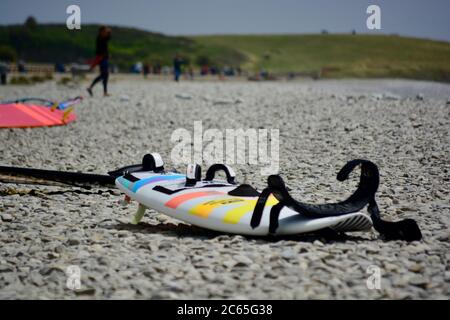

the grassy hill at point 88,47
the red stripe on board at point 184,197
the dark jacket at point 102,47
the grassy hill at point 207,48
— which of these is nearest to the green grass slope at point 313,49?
the grassy hill at point 207,48

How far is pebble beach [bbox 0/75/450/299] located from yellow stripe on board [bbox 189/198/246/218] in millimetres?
213

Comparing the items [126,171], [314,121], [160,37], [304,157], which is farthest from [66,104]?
[160,37]

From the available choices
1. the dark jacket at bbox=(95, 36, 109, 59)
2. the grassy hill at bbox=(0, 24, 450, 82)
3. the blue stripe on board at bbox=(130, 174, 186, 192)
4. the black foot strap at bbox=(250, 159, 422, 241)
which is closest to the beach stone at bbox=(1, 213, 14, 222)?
the blue stripe on board at bbox=(130, 174, 186, 192)

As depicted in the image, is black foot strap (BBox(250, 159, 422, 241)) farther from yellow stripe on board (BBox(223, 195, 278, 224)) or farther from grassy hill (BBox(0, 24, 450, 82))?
grassy hill (BBox(0, 24, 450, 82))

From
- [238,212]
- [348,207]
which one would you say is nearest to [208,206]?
[238,212]

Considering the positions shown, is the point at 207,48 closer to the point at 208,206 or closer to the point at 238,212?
the point at 208,206

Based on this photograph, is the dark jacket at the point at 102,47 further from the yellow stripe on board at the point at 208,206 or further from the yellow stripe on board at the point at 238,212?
the yellow stripe on board at the point at 238,212

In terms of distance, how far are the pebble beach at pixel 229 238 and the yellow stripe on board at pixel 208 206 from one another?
0.70 feet

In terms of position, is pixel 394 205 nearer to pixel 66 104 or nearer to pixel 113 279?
pixel 113 279

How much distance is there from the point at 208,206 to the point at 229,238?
13.9 inches

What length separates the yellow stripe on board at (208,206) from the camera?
5469mm

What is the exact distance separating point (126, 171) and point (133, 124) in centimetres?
848

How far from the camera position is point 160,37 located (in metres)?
128

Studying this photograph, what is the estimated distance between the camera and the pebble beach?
4.28 metres
